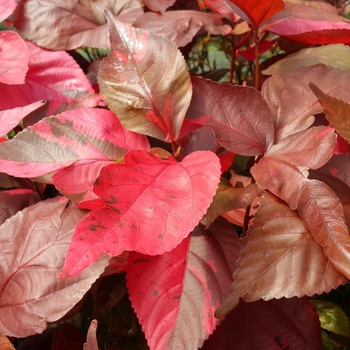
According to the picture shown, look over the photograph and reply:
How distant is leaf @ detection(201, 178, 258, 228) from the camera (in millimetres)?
380

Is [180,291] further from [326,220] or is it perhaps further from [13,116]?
[13,116]

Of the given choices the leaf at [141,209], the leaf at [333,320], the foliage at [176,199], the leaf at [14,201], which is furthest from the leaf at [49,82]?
the leaf at [333,320]

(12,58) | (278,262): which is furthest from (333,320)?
(12,58)

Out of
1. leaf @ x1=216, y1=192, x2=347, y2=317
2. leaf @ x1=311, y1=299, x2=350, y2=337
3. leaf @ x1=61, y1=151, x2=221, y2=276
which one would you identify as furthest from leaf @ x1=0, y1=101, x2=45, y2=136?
leaf @ x1=311, y1=299, x2=350, y2=337

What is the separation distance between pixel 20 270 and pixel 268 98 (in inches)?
12.0

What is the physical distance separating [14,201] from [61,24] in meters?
0.26

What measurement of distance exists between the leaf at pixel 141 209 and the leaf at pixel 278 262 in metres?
0.05

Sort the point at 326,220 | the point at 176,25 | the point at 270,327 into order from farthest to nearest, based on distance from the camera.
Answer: the point at 176,25 < the point at 270,327 < the point at 326,220

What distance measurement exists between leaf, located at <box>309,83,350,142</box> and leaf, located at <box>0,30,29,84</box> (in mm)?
331

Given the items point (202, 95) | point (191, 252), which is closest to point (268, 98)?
point (202, 95)

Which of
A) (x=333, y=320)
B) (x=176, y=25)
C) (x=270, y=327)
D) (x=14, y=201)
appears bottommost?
(x=333, y=320)

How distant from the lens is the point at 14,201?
1.62 ft

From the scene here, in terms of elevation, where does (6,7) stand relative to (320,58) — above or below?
above

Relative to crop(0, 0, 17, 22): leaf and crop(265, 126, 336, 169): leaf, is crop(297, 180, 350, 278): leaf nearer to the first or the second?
crop(265, 126, 336, 169): leaf
